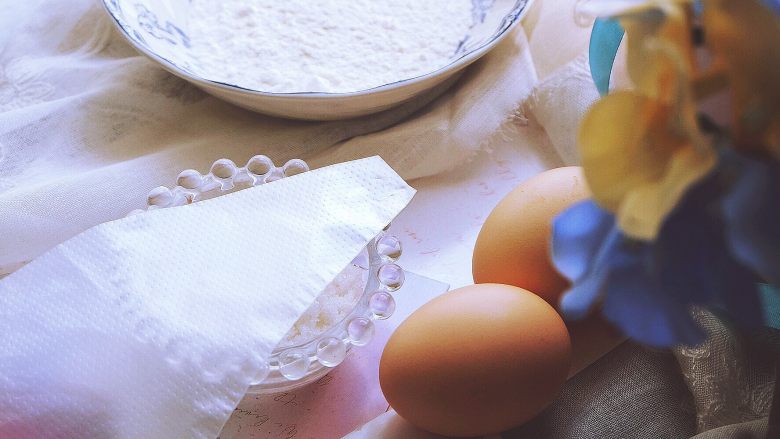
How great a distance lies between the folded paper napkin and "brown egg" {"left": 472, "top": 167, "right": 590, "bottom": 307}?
7 centimetres

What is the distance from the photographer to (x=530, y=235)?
1.43 ft

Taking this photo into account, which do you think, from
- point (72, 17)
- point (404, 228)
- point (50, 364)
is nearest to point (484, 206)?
point (404, 228)

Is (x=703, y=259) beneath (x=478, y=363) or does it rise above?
above

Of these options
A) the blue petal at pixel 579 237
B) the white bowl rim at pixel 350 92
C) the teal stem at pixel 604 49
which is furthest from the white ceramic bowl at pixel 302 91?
the blue petal at pixel 579 237

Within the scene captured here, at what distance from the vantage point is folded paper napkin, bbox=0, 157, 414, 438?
0.40 meters

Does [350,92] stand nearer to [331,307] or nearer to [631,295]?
[331,307]

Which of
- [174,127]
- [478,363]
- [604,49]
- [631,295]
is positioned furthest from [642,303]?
[174,127]

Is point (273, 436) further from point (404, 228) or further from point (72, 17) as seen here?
point (72, 17)

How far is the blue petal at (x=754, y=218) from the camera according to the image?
0.23 meters

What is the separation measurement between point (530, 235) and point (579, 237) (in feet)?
0.55

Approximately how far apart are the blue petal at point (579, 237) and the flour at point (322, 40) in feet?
1.13

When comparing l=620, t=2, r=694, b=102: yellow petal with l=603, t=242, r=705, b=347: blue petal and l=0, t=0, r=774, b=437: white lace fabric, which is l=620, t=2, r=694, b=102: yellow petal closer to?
l=603, t=242, r=705, b=347: blue petal

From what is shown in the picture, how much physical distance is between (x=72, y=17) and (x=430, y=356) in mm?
527

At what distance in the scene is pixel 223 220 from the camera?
0.47 metres
